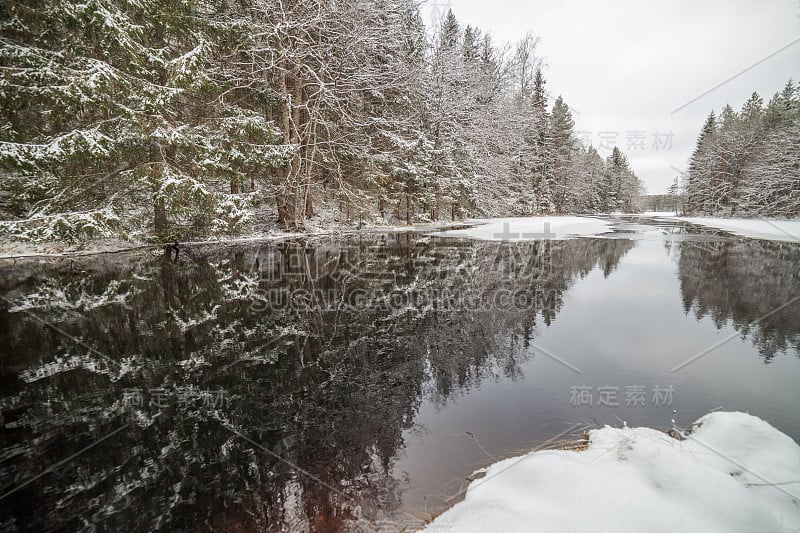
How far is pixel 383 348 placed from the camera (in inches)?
176

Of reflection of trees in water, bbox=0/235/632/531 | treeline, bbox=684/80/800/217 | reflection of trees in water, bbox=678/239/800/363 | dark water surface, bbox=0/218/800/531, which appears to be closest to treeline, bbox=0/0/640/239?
reflection of trees in water, bbox=0/235/632/531

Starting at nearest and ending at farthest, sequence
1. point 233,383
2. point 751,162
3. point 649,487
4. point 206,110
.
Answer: point 649,487, point 233,383, point 206,110, point 751,162

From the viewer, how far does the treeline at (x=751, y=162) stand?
27.6 m

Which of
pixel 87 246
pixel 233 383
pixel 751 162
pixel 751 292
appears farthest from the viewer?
pixel 751 162

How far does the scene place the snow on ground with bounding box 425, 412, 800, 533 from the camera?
1673 millimetres

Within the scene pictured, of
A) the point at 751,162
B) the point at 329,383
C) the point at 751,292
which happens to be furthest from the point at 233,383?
the point at 751,162

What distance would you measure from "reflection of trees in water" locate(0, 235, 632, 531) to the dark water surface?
0.02 m

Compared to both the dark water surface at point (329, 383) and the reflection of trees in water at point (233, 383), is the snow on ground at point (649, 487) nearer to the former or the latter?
the dark water surface at point (329, 383)

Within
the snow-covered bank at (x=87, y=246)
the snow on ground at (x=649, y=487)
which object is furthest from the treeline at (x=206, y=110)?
the snow on ground at (x=649, y=487)

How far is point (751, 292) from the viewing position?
7074 mm

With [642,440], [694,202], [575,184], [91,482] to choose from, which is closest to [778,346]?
[642,440]

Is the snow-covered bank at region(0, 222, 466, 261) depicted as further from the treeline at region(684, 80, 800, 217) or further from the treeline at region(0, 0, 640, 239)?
the treeline at region(684, 80, 800, 217)

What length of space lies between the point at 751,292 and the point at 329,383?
9056 millimetres

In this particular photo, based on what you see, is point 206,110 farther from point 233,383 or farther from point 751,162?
point 751,162
